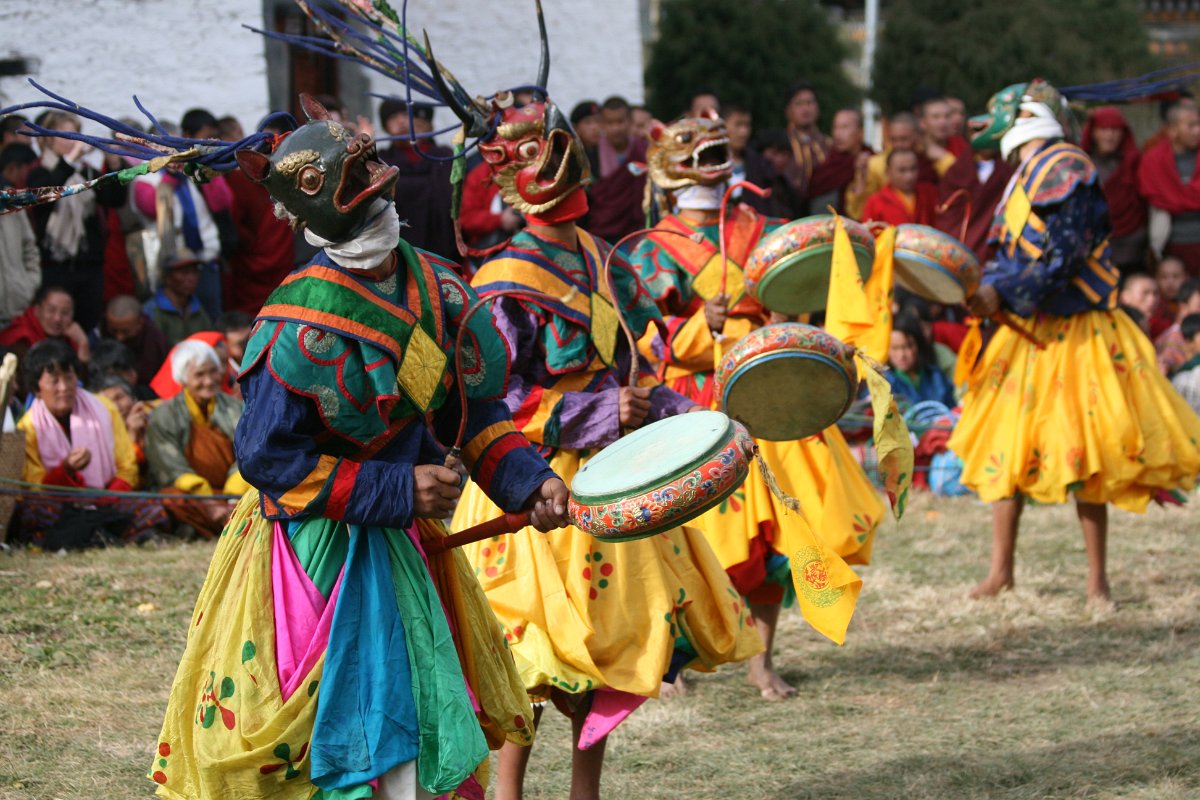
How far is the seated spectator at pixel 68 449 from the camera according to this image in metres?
7.53

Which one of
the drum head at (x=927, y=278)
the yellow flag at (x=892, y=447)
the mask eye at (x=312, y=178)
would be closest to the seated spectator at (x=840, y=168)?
the drum head at (x=927, y=278)

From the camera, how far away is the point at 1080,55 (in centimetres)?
2231

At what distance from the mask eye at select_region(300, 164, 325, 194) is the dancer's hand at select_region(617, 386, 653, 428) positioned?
137 centimetres

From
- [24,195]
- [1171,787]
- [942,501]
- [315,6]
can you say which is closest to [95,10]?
[942,501]

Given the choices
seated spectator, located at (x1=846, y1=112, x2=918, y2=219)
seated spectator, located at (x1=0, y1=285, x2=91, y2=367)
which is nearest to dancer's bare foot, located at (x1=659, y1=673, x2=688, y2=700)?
seated spectator, located at (x1=0, y1=285, x2=91, y2=367)

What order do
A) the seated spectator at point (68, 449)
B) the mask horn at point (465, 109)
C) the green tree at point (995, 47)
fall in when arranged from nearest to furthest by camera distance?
the mask horn at point (465, 109) → the seated spectator at point (68, 449) → the green tree at point (995, 47)

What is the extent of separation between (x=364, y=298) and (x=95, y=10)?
909cm

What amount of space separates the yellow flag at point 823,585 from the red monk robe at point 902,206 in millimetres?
7289

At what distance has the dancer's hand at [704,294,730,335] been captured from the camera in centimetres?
546

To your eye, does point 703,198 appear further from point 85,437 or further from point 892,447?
point 85,437

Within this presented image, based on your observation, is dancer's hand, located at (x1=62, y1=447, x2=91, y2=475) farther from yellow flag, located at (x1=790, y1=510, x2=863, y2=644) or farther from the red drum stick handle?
yellow flag, located at (x1=790, y1=510, x2=863, y2=644)

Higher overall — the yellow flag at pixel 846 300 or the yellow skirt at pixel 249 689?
the yellow flag at pixel 846 300

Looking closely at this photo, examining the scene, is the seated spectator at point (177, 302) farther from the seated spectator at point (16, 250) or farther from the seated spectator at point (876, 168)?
the seated spectator at point (876, 168)

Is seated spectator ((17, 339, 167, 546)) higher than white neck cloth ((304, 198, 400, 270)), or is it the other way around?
white neck cloth ((304, 198, 400, 270))
